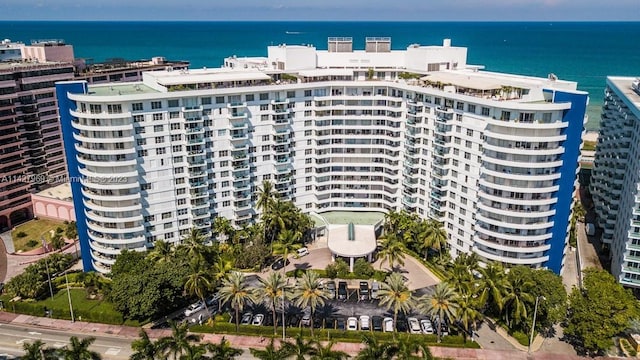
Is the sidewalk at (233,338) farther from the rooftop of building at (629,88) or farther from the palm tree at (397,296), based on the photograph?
the rooftop of building at (629,88)

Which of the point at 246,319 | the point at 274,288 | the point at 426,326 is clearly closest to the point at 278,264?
the point at 246,319


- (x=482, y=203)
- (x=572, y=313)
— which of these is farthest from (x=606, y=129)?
(x=572, y=313)

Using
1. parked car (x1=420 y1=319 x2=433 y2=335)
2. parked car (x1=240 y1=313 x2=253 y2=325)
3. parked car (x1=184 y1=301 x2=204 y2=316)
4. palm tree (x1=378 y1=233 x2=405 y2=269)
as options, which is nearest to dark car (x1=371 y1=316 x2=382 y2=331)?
parked car (x1=420 y1=319 x2=433 y2=335)

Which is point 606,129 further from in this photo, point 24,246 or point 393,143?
point 24,246

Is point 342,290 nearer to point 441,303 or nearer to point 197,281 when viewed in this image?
point 441,303

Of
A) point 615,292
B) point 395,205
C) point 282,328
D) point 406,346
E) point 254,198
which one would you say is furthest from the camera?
point 395,205

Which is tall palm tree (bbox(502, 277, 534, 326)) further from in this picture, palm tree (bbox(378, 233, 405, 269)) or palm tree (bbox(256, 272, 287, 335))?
palm tree (bbox(256, 272, 287, 335))

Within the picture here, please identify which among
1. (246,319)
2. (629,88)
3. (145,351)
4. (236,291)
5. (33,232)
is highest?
(629,88)
